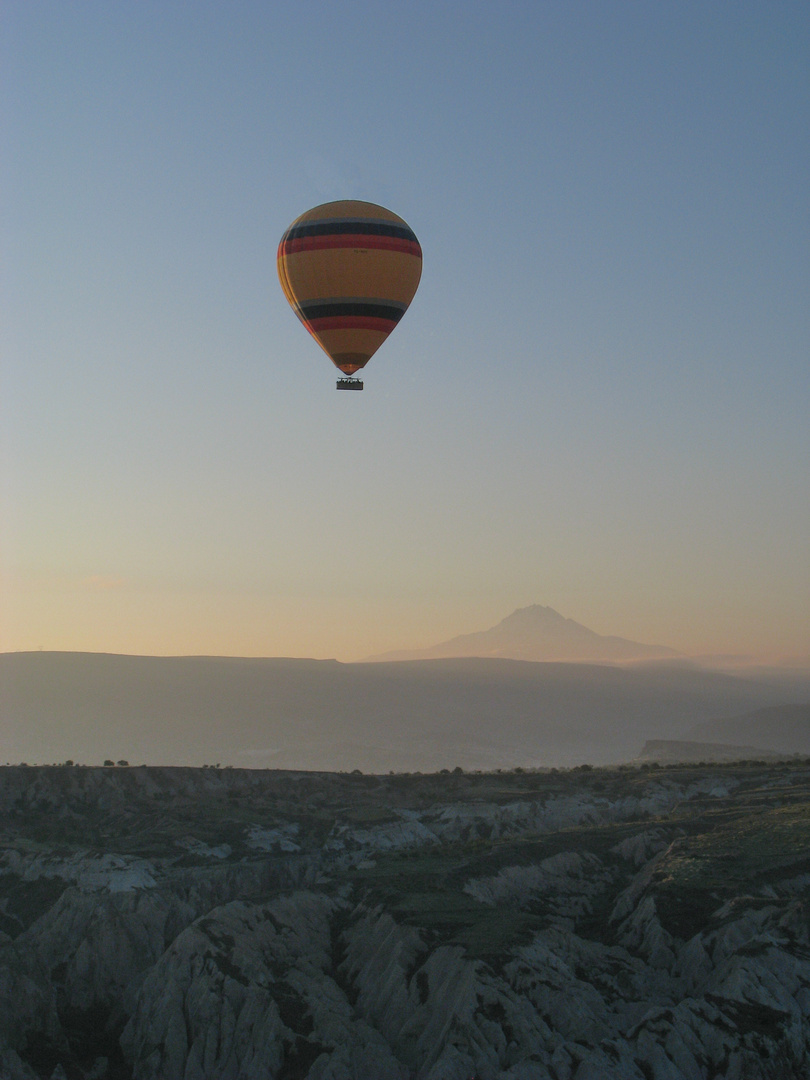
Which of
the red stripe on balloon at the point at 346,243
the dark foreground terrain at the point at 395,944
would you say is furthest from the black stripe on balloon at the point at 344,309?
the dark foreground terrain at the point at 395,944

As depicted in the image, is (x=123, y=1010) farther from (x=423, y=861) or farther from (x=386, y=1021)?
(x=423, y=861)

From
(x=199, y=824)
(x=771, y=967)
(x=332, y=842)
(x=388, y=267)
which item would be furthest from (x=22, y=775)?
(x=771, y=967)

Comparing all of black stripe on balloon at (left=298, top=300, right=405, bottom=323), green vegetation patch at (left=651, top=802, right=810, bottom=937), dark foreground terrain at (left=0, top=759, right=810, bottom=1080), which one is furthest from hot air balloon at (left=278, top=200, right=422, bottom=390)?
green vegetation patch at (left=651, top=802, right=810, bottom=937)

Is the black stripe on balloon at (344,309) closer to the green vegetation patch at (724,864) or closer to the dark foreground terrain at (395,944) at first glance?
the dark foreground terrain at (395,944)

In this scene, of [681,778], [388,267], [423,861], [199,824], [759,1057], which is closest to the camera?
[759,1057]

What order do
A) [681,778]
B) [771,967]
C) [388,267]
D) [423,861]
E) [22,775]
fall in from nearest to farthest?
[771,967]
[423,861]
[388,267]
[22,775]
[681,778]

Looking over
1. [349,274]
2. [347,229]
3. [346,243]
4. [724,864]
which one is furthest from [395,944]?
[347,229]
